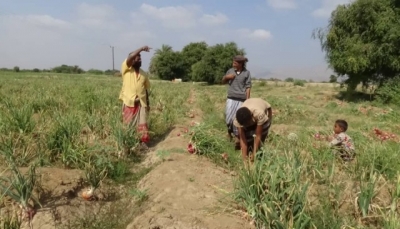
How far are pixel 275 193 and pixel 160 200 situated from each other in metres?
1.29

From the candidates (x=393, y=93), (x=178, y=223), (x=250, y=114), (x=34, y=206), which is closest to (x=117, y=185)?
(x=34, y=206)

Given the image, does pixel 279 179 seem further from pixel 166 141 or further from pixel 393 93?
pixel 393 93

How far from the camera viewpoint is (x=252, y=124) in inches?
191

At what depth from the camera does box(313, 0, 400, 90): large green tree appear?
51.7 feet

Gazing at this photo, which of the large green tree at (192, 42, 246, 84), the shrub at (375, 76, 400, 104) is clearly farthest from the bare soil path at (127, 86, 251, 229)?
the large green tree at (192, 42, 246, 84)

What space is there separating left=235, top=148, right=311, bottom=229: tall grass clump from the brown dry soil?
0.18 metres

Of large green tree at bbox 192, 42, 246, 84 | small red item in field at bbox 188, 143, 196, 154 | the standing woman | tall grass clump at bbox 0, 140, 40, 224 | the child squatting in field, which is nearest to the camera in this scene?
tall grass clump at bbox 0, 140, 40, 224

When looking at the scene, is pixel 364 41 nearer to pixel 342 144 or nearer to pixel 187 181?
pixel 342 144

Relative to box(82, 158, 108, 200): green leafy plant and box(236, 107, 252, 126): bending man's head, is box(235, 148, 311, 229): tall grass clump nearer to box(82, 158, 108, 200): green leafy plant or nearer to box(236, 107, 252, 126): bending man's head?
box(236, 107, 252, 126): bending man's head

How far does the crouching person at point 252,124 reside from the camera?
4590 mm

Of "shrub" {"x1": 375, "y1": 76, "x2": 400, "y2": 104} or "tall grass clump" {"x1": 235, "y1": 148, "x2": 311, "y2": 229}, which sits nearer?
"tall grass clump" {"x1": 235, "y1": 148, "x2": 311, "y2": 229}

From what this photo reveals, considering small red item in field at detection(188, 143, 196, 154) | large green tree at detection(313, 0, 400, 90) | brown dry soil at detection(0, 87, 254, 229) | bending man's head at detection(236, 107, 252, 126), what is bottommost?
brown dry soil at detection(0, 87, 254, 229)

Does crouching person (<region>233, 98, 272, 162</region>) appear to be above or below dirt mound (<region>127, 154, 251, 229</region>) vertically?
Result: above

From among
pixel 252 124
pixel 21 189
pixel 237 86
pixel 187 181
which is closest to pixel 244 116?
pixel 252 124
